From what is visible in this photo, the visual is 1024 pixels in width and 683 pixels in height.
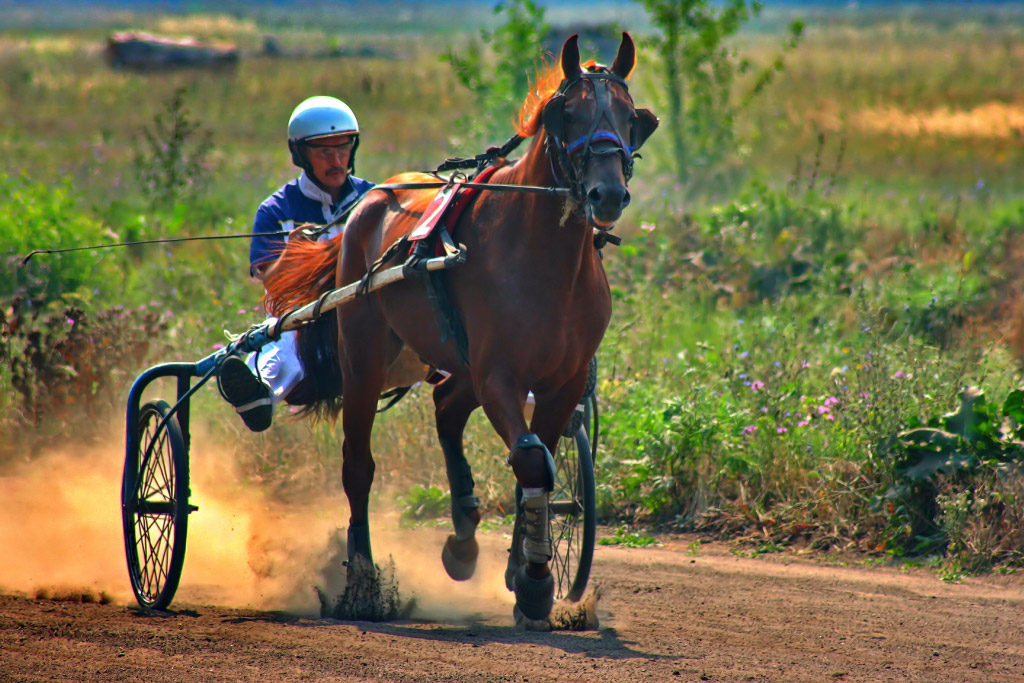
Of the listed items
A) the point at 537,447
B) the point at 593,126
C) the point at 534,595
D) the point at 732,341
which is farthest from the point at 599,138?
the point at 732,341

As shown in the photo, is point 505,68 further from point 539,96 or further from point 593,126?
point 593,126

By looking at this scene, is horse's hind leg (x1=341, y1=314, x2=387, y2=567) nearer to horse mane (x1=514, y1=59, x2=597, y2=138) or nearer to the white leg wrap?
the white leg wrap

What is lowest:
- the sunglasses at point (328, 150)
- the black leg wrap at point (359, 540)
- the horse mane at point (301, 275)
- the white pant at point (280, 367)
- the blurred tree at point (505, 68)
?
the black leg wrap at point (359, 540)

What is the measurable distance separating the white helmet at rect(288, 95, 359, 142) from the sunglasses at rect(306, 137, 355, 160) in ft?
0.28

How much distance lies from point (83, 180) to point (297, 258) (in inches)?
470

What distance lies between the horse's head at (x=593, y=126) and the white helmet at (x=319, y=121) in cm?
208

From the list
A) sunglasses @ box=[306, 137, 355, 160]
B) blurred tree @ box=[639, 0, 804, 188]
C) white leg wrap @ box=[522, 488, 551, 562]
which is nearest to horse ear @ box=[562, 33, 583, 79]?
white leg wrap @ box=[522, 488, 551, 562]

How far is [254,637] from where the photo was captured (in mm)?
4367

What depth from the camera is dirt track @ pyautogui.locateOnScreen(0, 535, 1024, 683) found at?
12.7 feet

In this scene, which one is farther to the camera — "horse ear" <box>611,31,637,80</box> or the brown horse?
"horse ear" <box>611,31,637,80</box>

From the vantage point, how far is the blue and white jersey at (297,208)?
20.0 feet

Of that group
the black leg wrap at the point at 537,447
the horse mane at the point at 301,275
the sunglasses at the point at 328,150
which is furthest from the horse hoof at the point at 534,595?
the sunglasses at the point at 328,150

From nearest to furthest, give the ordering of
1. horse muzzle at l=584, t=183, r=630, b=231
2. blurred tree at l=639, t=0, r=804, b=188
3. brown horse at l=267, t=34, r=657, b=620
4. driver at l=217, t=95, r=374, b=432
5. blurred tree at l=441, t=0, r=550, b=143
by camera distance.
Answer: horse muzzle at l=584, t=183, r=630, b=231 → brown horse at l=267, t=34, r=657, b=620 → driver at l=217, t=95, r=374, b=432 → blurred tree at l=441, t=0, r=550, b=143 → blurred tree at l=639, t=0, r=804, b=188

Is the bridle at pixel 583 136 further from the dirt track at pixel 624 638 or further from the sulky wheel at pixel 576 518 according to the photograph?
the dirt track at pixel 624 638
